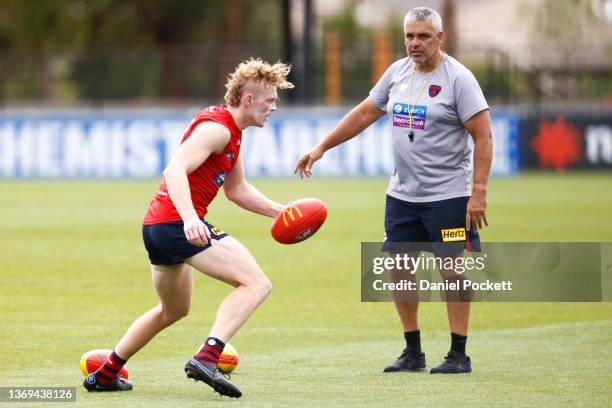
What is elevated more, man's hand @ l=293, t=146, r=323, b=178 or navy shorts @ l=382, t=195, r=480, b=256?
man's hand @ l=293, t=146, r=323, b=178

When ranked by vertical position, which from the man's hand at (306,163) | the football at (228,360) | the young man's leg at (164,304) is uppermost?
the man's hand at (306,163)

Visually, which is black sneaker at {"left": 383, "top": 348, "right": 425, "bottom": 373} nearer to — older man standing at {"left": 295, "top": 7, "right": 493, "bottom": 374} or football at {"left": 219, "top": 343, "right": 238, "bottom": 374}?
older man standing at {"left": 295, "top": 7, "right": 493, "bottom": 374}

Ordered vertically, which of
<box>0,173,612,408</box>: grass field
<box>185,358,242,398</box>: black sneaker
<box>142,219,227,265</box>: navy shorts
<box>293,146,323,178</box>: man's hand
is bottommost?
<box>0,173,612,408</box>: grass field

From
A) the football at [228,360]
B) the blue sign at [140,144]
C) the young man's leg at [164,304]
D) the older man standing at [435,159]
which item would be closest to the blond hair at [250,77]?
the young man's leg at [164,304]

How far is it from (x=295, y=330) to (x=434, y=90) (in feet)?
9.38

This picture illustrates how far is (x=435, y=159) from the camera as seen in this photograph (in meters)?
8.93

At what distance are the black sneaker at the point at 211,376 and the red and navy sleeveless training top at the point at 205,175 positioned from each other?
33.8 inches

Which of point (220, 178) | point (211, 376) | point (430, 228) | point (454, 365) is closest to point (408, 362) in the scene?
point (454, 365)

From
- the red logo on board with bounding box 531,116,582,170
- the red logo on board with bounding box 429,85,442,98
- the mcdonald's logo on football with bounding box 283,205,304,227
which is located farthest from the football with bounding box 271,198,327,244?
the red logo on board with bounding box 531,116,582,170

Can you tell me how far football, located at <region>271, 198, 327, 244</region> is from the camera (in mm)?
8234

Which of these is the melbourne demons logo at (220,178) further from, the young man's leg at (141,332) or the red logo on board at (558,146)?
the red logo on board at (558,146)

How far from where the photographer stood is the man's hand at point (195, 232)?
24.4ft

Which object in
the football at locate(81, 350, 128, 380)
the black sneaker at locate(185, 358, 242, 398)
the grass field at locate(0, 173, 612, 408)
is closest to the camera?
the black sneaker at locate(185, 358, 242, 398)

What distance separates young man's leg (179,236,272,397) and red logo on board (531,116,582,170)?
86.5 ft
